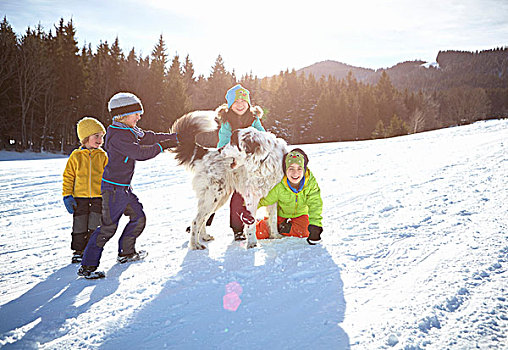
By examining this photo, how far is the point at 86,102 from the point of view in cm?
2961

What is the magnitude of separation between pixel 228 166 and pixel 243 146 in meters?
0.51

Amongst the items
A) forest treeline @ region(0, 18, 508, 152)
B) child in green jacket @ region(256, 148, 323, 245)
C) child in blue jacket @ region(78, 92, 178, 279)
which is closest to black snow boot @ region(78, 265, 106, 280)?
child in blue jacket @ region(78, 92, 178, 279)

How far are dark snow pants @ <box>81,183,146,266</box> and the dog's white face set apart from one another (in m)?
1.36

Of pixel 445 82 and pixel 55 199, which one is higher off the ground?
pixel 445 82

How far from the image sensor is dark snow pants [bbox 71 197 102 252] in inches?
135

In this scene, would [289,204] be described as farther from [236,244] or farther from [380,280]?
[380,280]

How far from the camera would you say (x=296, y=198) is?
148 inches

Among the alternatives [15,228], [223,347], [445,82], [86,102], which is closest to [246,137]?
[223,347]

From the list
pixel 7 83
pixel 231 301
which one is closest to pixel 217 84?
pixel 7 83

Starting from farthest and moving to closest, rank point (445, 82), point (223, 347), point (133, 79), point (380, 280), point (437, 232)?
point (445, 82) < point (133, 79) < point (437, 232) < point (380, 280) < point (223, 347)

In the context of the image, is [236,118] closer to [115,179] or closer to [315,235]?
[115,179]

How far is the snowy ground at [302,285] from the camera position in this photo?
186cm

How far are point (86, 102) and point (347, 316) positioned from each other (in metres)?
34.3

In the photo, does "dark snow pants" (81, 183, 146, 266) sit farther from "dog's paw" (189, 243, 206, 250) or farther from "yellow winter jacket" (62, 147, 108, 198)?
"dog's paw" (189, 243, 206, 250)
